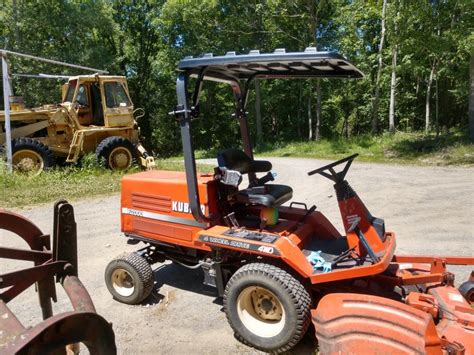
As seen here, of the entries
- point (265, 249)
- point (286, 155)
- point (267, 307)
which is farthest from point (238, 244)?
point (286, 155)

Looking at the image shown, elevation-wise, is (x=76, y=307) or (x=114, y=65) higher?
(x=114, y=65)

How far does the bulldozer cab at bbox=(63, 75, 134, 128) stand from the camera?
12070 mm

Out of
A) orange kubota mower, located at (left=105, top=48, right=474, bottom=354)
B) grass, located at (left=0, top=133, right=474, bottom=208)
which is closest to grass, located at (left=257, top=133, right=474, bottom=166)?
grass, located at (left=0, top=133, right=474, bottom=208)

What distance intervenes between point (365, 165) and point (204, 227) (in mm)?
9623

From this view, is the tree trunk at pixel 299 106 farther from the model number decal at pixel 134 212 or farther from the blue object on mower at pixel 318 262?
the blue object on mower at pixel 318 262

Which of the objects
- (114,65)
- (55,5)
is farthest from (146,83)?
(55,5)

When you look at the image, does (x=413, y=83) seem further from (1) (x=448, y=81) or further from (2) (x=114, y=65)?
(2) (x=114, y=65)

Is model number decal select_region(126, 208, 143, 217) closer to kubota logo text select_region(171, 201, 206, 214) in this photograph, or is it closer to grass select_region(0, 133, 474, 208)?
kubota logo text select_region(171, 201, 206, 214)

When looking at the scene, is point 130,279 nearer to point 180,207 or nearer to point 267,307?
point 180,207

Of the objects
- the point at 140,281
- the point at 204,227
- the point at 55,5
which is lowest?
the point at 140,281

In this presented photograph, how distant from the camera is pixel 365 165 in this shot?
1248 cm

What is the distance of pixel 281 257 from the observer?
3223 mm

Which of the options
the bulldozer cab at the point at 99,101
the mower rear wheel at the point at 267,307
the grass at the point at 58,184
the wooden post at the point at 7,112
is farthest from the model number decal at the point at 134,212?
the bulldozer cab at the point at 99,101

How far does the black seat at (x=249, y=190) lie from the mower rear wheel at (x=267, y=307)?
0.62m
